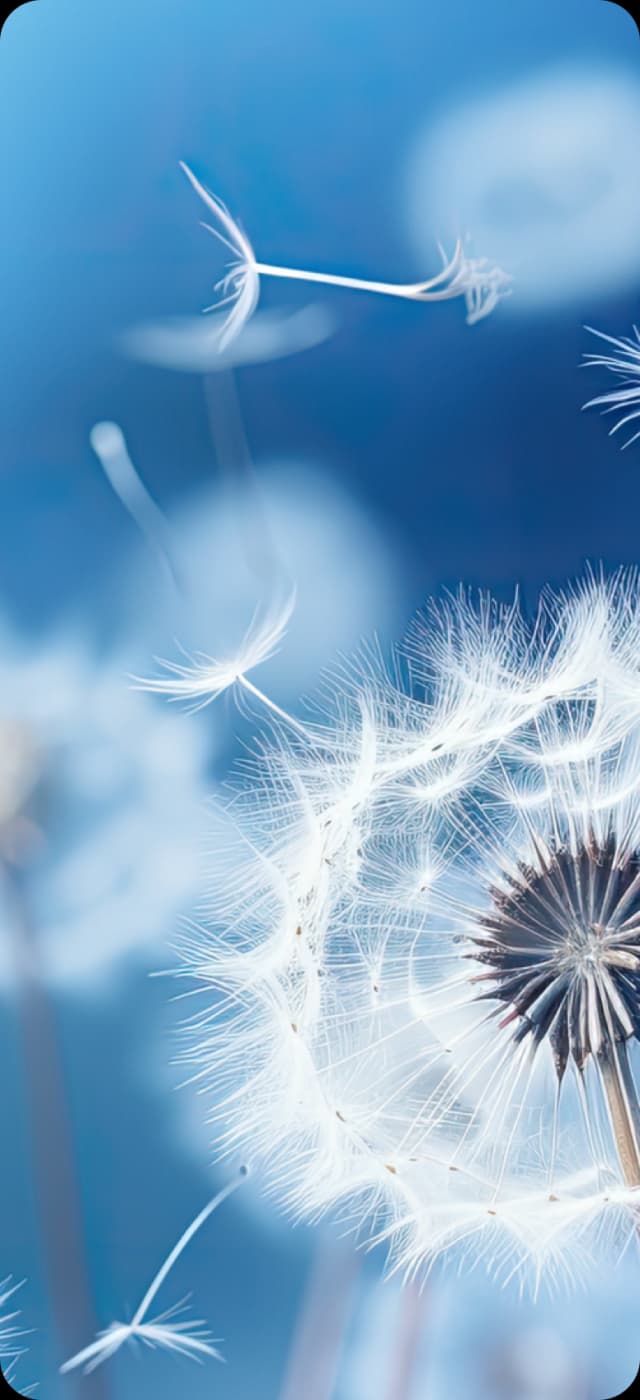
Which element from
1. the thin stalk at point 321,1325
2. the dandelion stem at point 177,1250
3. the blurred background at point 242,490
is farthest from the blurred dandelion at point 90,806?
the thin stalk at point 321,1325

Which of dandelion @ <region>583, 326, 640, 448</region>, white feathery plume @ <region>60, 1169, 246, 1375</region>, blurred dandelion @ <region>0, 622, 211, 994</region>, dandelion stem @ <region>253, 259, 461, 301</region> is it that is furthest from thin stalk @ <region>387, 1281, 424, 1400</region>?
dandelion stem @ <region>253, 259, 461, 301</region>

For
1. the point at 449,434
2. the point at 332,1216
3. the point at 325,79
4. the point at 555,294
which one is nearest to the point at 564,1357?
the point at 332,1216

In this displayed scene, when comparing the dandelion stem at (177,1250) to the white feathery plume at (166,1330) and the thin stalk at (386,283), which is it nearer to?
the white feathery plume at (166,1330)

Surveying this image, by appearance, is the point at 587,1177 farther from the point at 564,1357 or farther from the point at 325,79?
the point at 325,79

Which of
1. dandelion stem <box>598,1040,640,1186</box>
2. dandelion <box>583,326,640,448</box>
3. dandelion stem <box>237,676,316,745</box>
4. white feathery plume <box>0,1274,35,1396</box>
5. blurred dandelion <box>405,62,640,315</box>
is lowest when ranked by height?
white feathery plume <box>0,1274,35,1396</box>

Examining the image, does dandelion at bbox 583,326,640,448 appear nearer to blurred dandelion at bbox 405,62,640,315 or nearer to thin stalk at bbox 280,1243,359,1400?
blurred dandelion at bbox 405,62,640,315

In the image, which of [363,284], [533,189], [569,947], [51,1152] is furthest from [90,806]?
[533,189]
